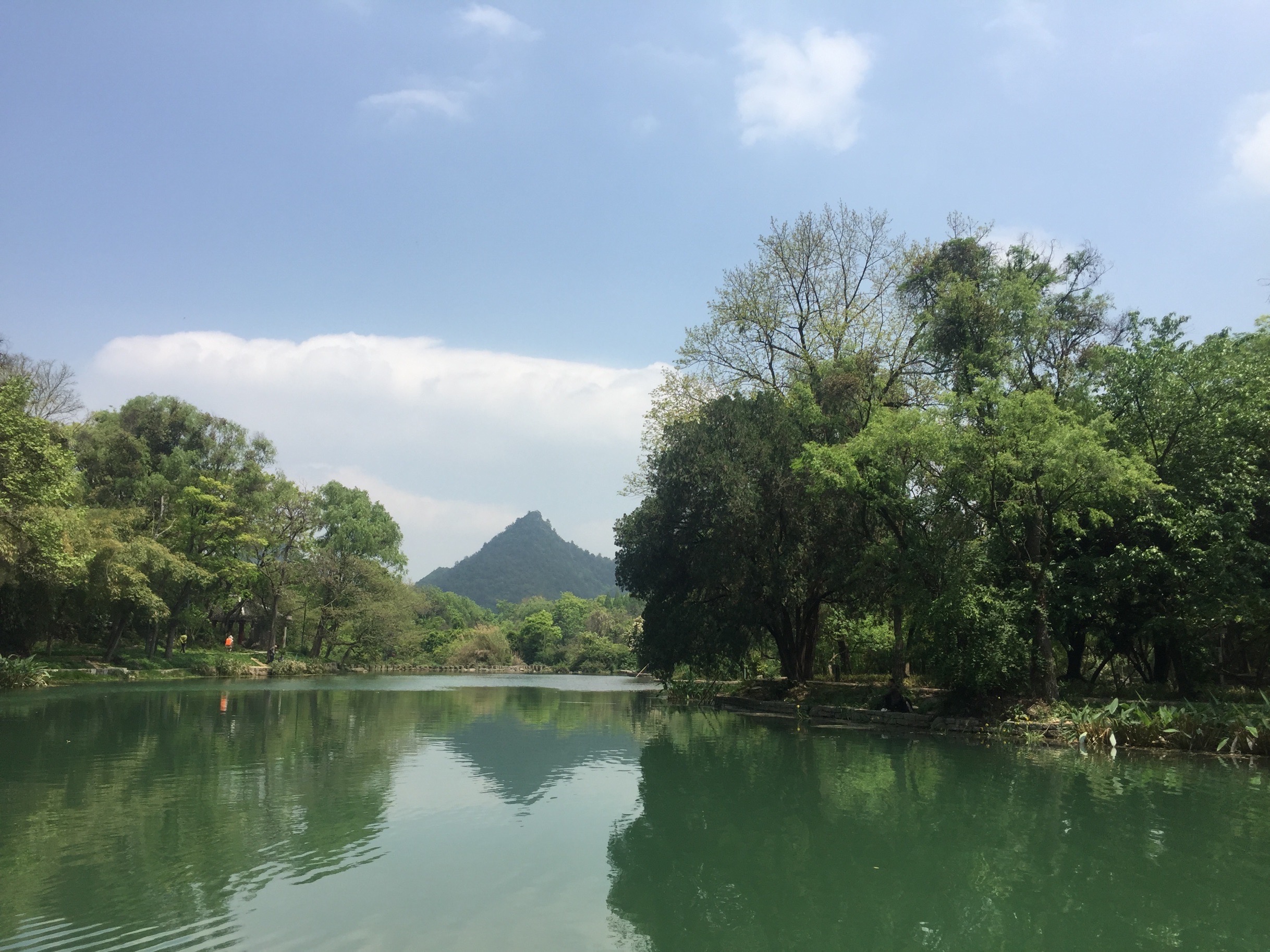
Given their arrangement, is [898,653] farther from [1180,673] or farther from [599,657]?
[599,657]

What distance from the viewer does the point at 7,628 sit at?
109 ft

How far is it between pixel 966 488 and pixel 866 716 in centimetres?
731

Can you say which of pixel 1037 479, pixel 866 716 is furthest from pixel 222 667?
pixel 1037 479

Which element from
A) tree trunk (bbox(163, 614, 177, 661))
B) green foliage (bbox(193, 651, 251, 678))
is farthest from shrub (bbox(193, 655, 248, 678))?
tree trunk (bbox(163, 614, 177, 661))

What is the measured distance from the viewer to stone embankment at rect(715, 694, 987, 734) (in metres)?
20.3

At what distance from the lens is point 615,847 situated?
355 inches

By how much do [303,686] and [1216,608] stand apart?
35.9m

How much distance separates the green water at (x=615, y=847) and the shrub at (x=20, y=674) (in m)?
13.7

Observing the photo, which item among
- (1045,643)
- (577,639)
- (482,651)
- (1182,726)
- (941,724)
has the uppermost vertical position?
(1045,643)

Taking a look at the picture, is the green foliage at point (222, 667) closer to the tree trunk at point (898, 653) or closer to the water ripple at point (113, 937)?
the tree trunk at point (898, 653)

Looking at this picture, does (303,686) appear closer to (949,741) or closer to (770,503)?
(770,503)

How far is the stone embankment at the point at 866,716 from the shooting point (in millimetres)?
20266

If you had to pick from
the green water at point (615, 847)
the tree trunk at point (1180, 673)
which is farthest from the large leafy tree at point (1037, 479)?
the green water at point (615, 847)

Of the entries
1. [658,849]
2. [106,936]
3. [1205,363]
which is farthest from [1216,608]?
[106,936]
